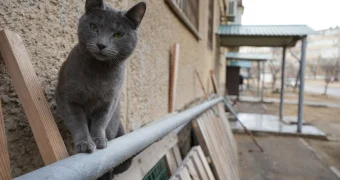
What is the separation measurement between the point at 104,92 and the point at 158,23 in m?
1.54

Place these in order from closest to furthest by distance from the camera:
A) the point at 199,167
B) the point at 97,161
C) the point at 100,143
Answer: the point at 97,161 < the point at 100,143 < the point at 199,167

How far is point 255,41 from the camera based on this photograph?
26.2 feet

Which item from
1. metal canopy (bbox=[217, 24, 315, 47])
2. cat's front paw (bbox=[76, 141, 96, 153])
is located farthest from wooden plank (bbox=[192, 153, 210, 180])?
metal canopy (bbox=[217, 24, 315, 47])

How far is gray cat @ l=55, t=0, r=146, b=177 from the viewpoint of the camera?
3.01 feet

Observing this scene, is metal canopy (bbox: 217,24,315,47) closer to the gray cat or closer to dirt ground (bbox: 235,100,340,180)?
dirt ground (bbox: 235,100,340,180)

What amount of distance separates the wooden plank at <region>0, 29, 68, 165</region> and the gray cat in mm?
84

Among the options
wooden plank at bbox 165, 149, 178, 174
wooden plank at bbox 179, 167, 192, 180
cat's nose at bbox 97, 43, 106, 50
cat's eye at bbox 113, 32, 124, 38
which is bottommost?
wooden plank at bbox 165, 149, 178, 174

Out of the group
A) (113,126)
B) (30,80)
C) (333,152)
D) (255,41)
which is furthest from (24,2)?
(255,41)

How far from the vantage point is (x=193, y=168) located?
175 cm

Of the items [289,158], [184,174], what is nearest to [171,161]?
[184,174]

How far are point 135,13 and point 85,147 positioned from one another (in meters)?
0.53

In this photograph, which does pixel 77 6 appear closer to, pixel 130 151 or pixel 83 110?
pixel 83 110

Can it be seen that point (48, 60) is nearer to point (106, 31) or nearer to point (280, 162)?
point (106, 31)

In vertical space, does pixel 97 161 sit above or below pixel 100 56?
below
